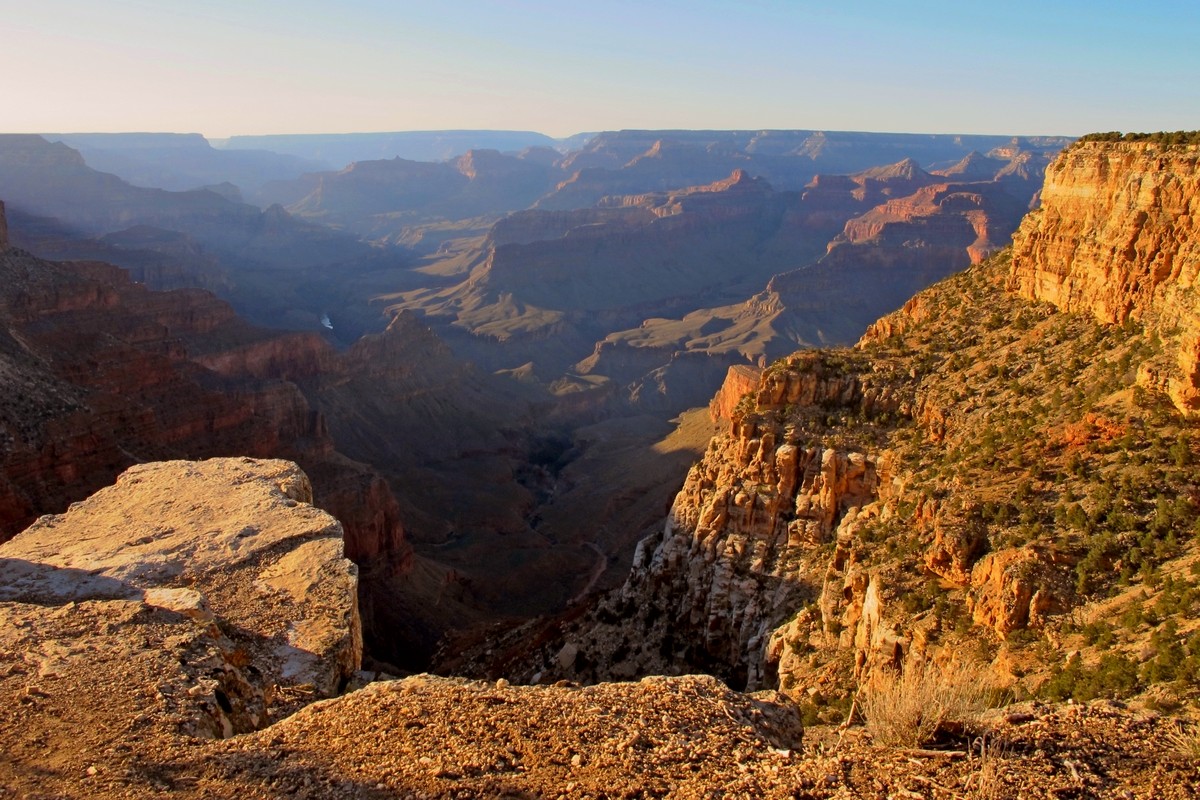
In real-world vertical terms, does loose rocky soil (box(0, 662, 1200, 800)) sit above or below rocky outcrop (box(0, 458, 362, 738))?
above

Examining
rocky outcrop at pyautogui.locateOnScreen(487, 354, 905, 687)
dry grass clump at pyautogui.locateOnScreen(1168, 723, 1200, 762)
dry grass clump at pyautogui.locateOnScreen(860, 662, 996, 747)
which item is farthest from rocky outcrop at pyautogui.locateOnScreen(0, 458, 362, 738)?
dry grass clump at pyautogui.locateOnScreen(1168, 723, 1200, 762)

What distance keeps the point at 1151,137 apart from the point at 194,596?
27560mm

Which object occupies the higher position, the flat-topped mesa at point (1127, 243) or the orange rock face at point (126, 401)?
the flat-topped mesa at point (1127, 243)

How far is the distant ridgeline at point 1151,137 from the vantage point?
25.0 m

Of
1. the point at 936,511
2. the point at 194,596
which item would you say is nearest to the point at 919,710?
the point at 936,511

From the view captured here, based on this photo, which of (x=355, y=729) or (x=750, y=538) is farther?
(x=750, y=538)

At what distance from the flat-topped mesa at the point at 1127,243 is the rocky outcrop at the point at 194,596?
20019 mm

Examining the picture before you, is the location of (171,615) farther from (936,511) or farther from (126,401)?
(126,401)

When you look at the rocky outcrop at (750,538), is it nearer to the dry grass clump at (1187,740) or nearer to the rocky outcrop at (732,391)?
the dry grass clump at (1187,740)

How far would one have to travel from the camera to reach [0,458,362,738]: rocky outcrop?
1681 centimetres

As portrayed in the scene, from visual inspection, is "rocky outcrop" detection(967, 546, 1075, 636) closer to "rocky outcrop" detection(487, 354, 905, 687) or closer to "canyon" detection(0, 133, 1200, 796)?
"canyon" detection(0, 133, 1200, 796)

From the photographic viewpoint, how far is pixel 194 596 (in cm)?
2000

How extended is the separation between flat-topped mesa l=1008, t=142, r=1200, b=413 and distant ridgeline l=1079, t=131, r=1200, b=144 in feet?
1.32

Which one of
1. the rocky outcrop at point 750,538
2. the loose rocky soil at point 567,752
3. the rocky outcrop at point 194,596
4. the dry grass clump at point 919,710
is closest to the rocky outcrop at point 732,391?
the rocky outcrop at point 750,538
